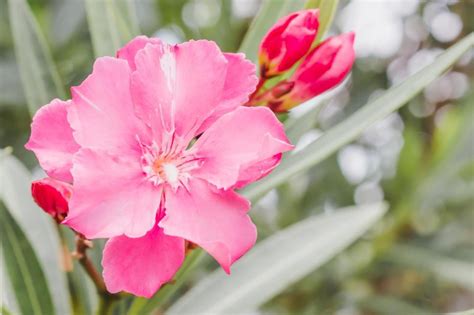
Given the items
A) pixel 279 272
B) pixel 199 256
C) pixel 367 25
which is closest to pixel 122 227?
pixel 199 256

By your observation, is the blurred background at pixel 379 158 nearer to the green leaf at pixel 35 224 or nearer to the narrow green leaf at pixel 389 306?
the narrow green leaf at pixel 389 306

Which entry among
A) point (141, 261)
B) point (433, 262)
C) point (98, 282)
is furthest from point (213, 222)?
point (433, 262)

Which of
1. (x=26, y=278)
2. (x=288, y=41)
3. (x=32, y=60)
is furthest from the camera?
(x=32, y=60)

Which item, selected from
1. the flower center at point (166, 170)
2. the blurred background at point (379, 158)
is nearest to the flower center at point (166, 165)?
the flower center at point (166, 170)

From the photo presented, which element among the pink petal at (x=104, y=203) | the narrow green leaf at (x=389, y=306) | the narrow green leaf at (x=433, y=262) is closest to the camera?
the pink petal at (x=104, y=203)

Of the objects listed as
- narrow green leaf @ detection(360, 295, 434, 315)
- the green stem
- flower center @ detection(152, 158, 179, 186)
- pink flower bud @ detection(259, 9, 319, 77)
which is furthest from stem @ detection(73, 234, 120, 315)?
narrow green leaf @ detection(360, 295, 434, 315)

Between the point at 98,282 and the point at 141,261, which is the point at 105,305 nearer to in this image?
the point at 98,282

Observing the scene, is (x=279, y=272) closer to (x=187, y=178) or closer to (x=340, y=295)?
(x=187, y=178)
